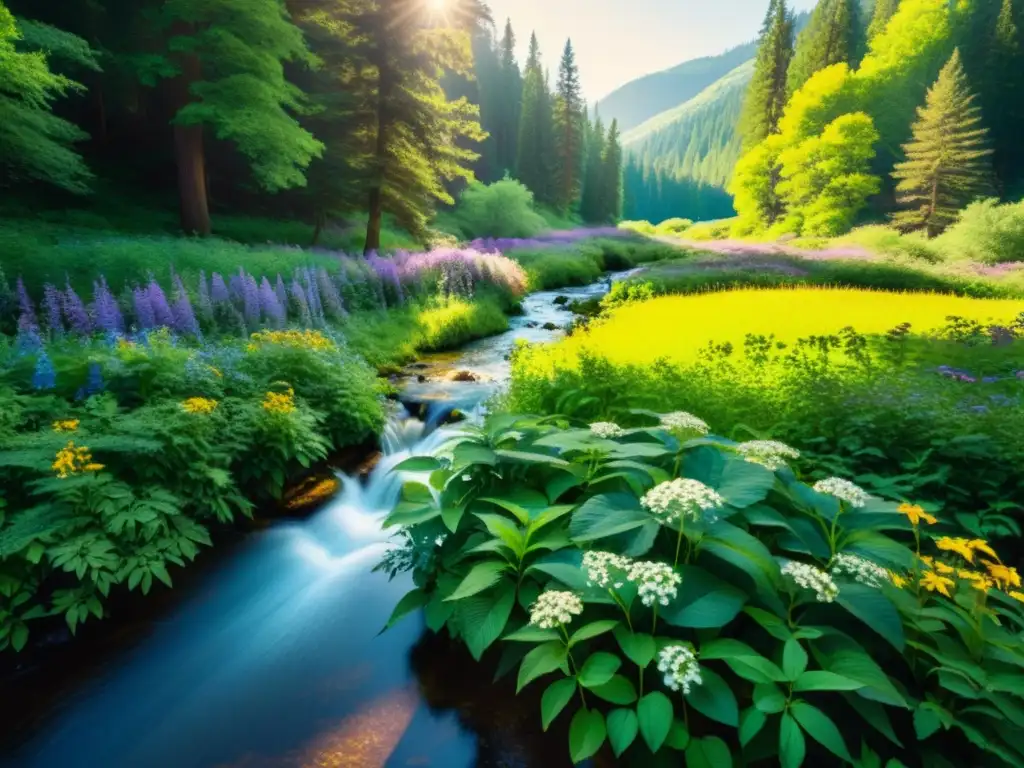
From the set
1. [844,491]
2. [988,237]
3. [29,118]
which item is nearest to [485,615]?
[844,491]

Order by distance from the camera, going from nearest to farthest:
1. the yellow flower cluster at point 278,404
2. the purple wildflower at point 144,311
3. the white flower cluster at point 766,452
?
the white flower cluster at point 766,452 < the yellow flower cluster at point 278,404 < the purple wildflower at point 144,311

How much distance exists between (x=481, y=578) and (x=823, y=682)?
1.59m

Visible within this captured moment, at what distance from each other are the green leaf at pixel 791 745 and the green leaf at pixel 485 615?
129 cm

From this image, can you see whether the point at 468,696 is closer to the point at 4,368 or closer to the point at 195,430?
the point at 195,430

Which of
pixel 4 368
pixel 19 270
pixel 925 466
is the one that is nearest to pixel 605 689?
pixel 925 466

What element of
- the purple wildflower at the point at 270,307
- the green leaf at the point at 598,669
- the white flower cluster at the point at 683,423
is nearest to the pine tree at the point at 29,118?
the purple wildflower at the point at 270,307

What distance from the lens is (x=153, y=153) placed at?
20.0m

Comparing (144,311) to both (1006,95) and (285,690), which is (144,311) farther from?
(1006,95)

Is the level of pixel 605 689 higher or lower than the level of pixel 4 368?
lower

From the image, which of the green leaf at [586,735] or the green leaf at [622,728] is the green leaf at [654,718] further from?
the green leaf at [586,735]

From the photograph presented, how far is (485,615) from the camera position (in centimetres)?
281

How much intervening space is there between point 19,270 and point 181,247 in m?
3.27

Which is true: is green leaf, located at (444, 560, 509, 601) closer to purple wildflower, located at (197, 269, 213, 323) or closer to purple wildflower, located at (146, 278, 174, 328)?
purple wildflower, located at (146, 278, 174, 328)

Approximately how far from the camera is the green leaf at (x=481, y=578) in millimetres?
2630
